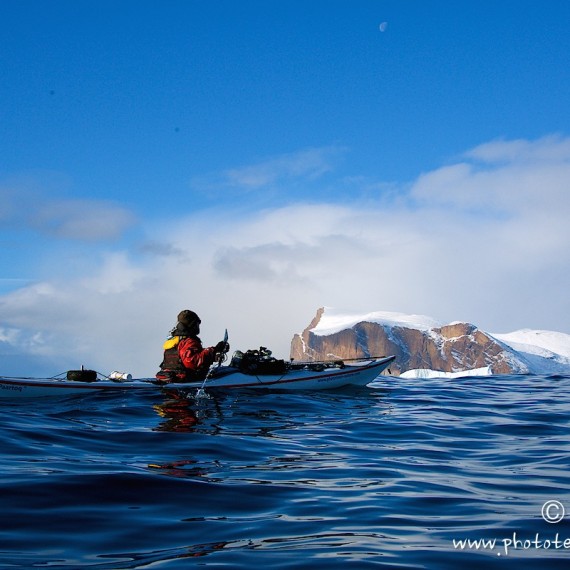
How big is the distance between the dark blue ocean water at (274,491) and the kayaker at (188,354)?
10.4 feet

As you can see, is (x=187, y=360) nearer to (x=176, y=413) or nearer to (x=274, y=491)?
(x=176, y=413)

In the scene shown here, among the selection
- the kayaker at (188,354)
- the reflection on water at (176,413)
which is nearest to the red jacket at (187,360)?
the kayaker at (188,354)

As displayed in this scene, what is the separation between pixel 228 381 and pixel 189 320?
6.63 feet

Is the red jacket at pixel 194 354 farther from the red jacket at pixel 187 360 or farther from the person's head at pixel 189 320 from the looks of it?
the person's head at pixel 189 320

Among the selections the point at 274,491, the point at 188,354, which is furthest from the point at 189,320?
the point at 274,491

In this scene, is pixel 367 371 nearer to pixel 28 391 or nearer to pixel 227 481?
pixel 28 391

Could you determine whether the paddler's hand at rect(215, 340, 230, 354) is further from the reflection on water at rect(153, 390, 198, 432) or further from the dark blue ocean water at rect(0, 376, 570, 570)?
the dark blue ocean water at rect(0, 376, 570, 570)

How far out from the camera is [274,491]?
589 cm

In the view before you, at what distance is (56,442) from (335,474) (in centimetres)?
370

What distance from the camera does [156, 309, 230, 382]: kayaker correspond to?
1493cm

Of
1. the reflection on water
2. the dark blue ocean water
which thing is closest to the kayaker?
the reflection on water

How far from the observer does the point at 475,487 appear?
6.39 meters

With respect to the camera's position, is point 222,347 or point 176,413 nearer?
A: point 176,413

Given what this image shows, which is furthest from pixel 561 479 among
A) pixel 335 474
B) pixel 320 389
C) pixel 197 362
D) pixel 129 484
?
pixel 320 389
